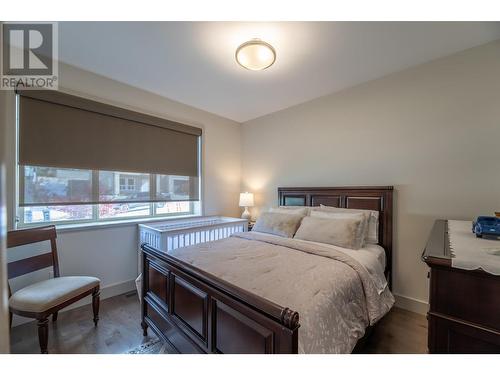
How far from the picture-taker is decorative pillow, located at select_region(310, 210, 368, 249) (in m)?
2.07

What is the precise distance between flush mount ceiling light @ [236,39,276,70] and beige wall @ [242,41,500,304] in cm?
140

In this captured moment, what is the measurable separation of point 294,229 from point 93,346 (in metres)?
→ 2.09

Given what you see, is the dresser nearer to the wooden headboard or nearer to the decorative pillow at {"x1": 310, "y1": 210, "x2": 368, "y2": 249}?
the decorative pillow at {"x1": 310, "y1": 210, "x2": 368, "y2": 249}

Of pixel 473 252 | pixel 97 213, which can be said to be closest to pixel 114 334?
pixel 97 213

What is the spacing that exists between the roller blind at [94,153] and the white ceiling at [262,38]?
1.64 ft

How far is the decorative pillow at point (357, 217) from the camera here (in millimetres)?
2074

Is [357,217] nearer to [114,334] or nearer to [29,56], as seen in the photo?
[114,334]

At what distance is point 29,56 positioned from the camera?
2049 mm

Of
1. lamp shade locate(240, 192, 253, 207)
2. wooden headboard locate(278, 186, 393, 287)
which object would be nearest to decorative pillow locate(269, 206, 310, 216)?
wooden headboard locate(278, 186, 393, 287)

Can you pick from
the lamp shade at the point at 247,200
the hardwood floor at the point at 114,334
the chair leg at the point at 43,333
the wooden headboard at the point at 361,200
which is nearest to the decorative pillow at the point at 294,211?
the wooden headboard at the point at 361,200

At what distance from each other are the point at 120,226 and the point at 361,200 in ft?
9.75
